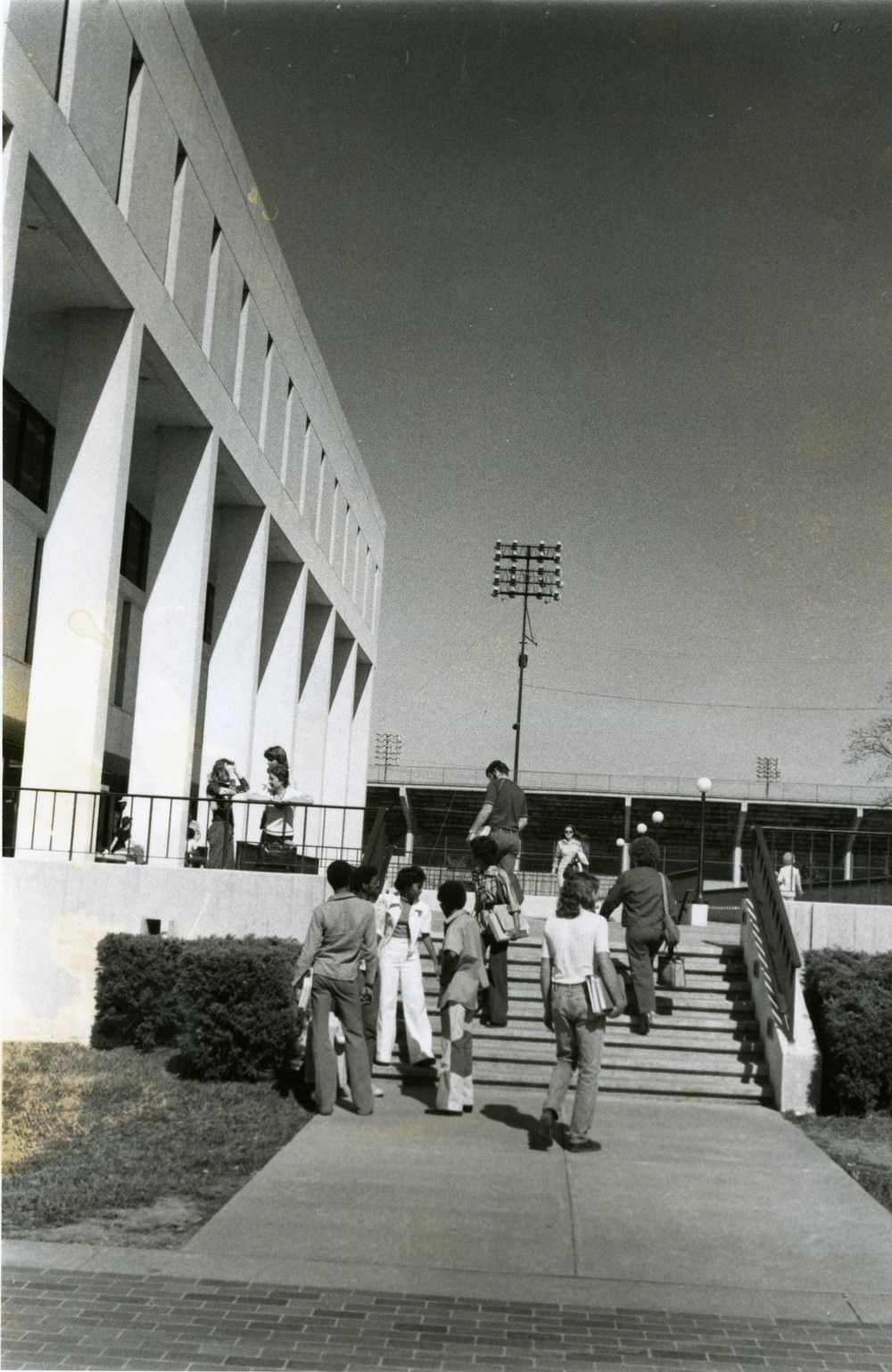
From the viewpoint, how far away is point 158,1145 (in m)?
8.07

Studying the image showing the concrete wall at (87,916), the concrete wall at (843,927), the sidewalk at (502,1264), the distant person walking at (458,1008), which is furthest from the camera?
the concrete wall at (843,927)

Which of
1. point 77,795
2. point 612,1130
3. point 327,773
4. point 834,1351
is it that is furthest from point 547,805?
point 834,1351

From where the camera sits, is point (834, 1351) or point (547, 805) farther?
point (547, 805)

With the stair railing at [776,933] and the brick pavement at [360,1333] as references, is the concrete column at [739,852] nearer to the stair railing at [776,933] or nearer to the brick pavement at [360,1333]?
the stair railing at [776,933]

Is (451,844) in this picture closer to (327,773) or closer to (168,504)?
(327,773)

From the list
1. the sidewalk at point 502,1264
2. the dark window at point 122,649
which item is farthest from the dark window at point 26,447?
the sidewalk at point 502,1264

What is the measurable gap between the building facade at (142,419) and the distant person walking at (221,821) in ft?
4.63

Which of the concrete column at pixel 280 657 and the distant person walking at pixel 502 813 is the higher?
the concrete column at pixel 280 657

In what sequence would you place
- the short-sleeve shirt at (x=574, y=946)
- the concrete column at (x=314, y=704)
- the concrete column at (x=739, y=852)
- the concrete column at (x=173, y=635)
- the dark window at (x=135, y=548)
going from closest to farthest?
the short-sleeve shirt at (x=574, y=946) < the concrete column at (x=173, y=635) < the dark window at (x=135, y=548) < the concrete column at (x=314, y=704) < the concrete column at (x=739, y=852)

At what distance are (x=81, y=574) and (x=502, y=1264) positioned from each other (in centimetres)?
1099

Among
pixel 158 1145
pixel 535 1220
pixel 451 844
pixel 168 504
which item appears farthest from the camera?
pixel 451 844

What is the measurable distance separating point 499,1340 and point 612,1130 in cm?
443

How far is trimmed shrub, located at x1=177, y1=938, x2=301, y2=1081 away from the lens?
9852mm

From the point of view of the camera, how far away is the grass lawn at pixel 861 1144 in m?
8.03
